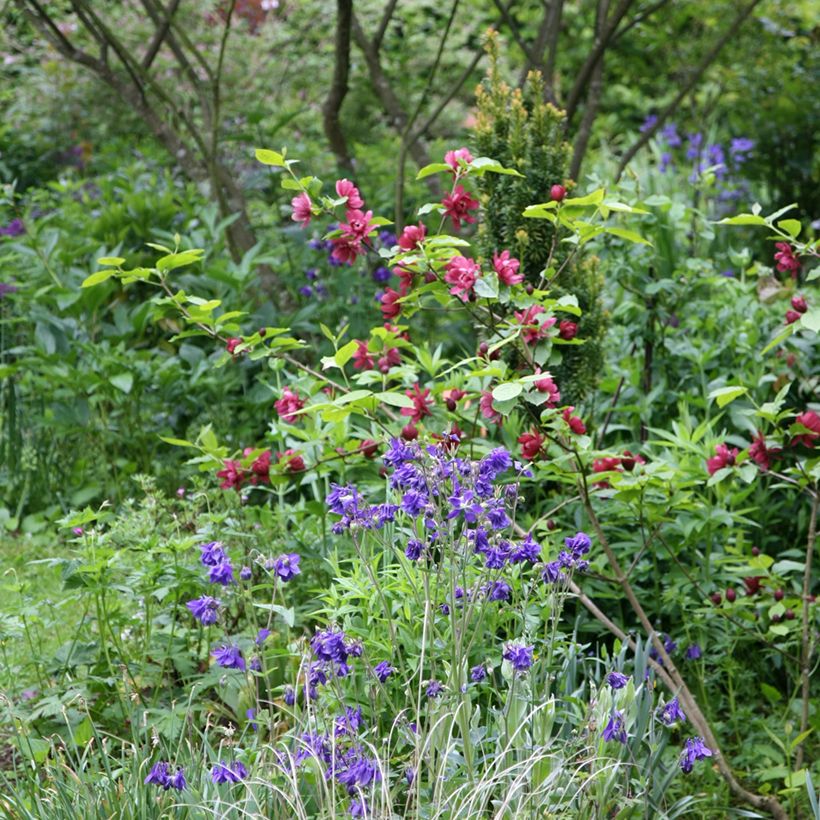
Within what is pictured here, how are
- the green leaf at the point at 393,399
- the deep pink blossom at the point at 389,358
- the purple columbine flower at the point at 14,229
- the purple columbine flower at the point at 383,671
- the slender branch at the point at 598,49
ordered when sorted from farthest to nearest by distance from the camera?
1. the purple columbine flower at the point at 14,229
2. the slender branch at the point at 598,49
3. the deep pink blossom at the point at 389,358
4. the green leaf at the point at 393,399
5. the purple columbine flower at the point at 383,671

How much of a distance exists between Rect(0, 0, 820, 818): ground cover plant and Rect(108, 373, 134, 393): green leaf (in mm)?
13

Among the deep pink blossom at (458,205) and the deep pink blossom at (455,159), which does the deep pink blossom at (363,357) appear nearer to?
the deep pink blossom at (458,205)

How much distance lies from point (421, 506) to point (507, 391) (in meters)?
0.35

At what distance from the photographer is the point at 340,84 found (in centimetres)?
538

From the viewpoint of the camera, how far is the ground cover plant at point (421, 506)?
2396mm

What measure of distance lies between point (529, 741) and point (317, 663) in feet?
1.50

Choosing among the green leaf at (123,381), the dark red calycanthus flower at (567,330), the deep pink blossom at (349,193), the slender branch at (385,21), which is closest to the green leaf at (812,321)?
the dark red calycanthus flower at (567,330)

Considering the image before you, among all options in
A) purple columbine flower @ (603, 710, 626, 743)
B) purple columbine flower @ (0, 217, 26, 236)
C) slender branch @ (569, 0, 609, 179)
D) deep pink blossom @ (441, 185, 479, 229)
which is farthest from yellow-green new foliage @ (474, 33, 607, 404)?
purple columbine flower @ (0, 217, 26, 236)

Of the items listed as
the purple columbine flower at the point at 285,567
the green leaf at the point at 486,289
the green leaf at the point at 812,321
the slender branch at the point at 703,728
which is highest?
the green leaf at the point at 486,289

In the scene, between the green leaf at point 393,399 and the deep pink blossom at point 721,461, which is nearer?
the green leaf at point 393,399

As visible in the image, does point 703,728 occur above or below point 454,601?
below

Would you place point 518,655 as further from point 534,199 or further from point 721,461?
point 534,199

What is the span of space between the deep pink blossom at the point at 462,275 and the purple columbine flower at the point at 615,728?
104 centimetres

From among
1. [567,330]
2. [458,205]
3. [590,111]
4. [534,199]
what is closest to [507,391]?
[567,330]
